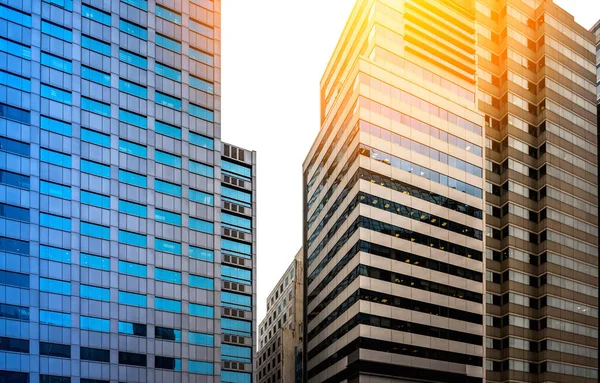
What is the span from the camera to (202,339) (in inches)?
3150

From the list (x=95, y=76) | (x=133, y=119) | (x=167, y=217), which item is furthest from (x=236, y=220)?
(x=95, y=76)

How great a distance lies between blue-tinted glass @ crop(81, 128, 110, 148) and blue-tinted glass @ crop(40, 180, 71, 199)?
6389 millimetres

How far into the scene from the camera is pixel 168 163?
83500mm

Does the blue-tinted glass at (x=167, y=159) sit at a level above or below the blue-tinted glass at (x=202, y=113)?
below

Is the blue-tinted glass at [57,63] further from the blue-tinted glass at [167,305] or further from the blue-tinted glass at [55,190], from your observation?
the blue-tinted glass at [167,305]

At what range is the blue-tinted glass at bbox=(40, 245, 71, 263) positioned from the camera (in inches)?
2854

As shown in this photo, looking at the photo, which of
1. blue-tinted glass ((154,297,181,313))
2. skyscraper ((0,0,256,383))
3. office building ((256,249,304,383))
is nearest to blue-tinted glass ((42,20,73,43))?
skyscraper ((0,0,256,383))

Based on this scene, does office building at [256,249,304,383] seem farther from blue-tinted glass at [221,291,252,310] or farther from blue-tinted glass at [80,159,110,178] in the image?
blue-tinted glass at [80,159,110,178]

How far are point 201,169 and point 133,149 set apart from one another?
9054 millimetres

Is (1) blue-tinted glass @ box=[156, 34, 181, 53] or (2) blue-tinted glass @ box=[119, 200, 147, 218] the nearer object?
(2) blue-tinted glass @ box=[119, 200, 147, 218]

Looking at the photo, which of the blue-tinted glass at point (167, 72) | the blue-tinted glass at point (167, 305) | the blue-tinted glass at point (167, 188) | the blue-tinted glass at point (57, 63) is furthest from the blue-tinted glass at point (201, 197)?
the blue-tinted glass at point (57, 63)

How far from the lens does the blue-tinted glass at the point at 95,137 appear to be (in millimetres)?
78312

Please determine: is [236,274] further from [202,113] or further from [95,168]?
[95,168]

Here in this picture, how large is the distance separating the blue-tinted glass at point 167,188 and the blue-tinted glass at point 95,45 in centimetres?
1678
